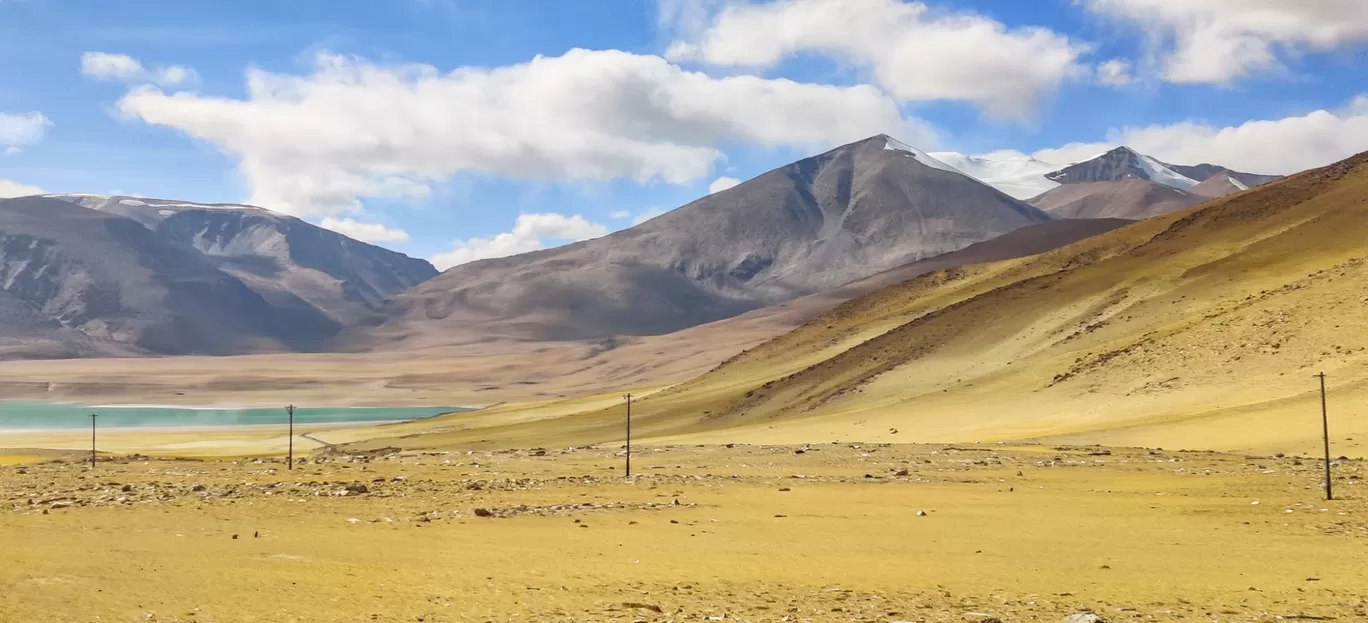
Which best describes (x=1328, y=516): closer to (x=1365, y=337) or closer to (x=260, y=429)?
(x=1365, y=337)

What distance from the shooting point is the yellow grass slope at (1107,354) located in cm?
4947

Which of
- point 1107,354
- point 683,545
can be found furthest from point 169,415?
point 683,545

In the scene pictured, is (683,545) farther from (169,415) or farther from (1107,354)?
(169,415)

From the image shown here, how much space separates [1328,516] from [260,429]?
91.8 meters

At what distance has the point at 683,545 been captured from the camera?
20.1 m

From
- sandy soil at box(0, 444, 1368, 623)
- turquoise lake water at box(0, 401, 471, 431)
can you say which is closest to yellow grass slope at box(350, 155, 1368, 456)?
sandy soil at box(0, 444, 1368, 623)

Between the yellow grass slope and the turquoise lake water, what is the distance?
3763cm

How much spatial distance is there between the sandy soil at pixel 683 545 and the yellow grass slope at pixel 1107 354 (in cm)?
1565

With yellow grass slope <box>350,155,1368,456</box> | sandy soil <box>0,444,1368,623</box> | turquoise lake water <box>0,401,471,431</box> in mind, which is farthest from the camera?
turquoise lake water <box>0,401,471,431</box>

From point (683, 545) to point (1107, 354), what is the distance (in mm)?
47344

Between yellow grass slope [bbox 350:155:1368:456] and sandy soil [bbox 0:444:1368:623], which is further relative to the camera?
yellow grass slope [bbox 350:155:1368:456]

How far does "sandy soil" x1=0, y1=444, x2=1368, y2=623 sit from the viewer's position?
48.2 feet

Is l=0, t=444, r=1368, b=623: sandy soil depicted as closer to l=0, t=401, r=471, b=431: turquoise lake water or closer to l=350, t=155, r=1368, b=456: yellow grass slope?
l=350, t=155, r=1368, b=456: yellow grass slope

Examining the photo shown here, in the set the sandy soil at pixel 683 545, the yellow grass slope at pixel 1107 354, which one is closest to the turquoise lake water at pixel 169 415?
the yellow grass slope at pixel 1107 354
